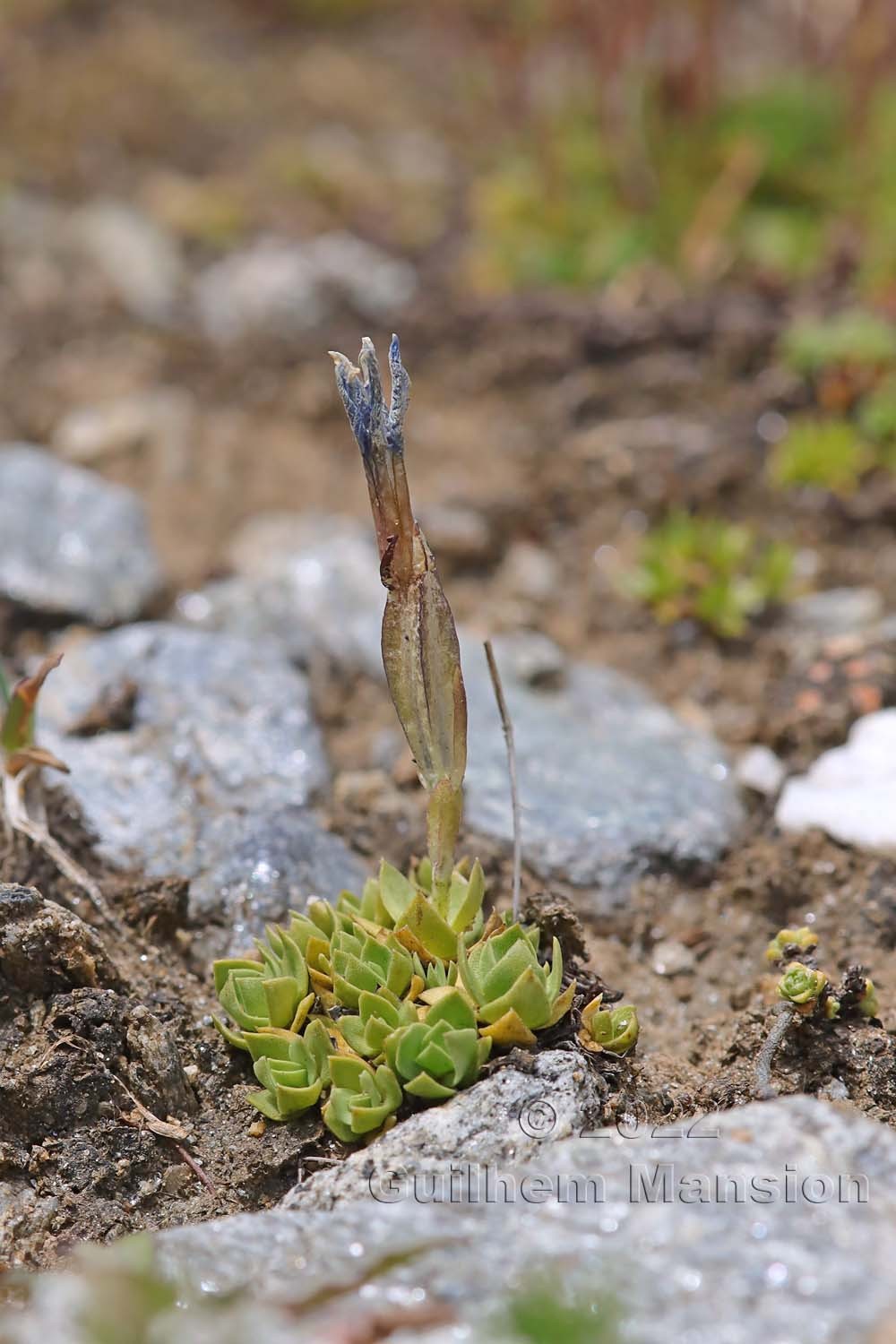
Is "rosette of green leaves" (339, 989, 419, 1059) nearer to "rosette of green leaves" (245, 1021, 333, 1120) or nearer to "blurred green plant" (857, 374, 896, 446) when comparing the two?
"rosette of green leaves" (245, 1021, 333, 1120)

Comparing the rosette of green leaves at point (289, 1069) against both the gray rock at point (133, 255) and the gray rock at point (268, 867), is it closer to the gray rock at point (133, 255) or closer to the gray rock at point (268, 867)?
the gray rock at point (268, 867)

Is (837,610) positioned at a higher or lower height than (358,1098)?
higher

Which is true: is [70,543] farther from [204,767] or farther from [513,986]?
[513,986]

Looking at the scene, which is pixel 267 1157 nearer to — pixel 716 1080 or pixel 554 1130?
pixel 554 1130

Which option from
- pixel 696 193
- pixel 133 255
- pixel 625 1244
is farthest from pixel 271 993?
pixel 696 193

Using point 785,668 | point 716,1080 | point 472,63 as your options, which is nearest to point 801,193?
point 472,63

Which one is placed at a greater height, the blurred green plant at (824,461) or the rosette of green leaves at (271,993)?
the blurred green plant at (824,461)

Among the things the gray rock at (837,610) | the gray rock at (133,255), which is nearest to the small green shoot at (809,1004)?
the gray rock at (837,610)
